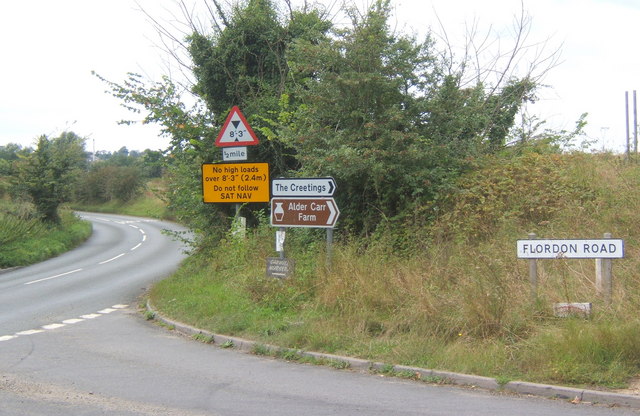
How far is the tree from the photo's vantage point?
32.7 m

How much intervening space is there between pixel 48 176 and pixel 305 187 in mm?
26354

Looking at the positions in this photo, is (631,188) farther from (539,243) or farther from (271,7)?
(271,7)

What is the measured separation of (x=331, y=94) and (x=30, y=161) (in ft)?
84.6

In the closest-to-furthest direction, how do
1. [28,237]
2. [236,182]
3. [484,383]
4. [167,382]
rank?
[484,383], [167,382], [236,182], [28,237]

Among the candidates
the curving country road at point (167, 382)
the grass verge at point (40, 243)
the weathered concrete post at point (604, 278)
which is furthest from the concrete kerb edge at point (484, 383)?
the grass verge at point (40, 243)

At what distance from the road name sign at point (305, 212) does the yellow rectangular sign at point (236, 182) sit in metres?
1.47

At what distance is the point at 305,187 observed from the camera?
10.6 meters

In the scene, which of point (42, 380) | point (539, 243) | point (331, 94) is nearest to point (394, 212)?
point (331, 94)

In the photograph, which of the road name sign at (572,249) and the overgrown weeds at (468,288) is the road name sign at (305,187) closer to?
the overgrown weeds at (468,288)

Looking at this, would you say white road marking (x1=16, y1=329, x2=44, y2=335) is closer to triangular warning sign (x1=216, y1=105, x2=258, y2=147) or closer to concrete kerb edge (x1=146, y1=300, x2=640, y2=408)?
concrete kerb edge (x1=146, y1=300, x2=640, y2=408)

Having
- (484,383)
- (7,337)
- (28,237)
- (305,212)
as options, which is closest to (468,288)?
(484,383)

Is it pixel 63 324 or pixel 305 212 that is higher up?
pixel 305 212

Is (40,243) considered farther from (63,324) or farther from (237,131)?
(237,131)

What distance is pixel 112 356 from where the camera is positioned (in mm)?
8516
